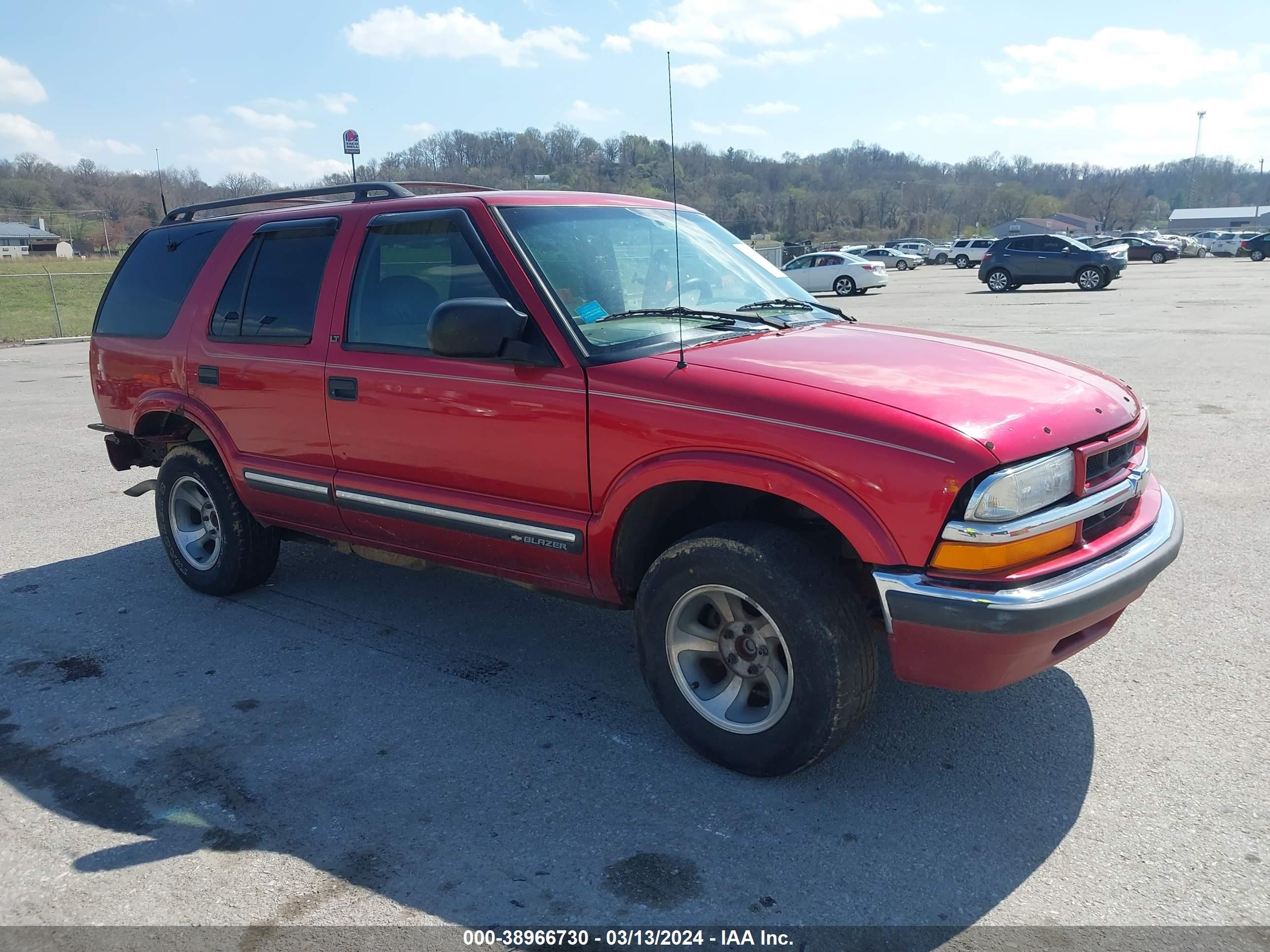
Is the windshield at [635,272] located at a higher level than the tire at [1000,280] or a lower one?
higher

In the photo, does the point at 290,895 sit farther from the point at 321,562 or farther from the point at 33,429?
the point at 33,429

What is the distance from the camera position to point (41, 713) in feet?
13.1

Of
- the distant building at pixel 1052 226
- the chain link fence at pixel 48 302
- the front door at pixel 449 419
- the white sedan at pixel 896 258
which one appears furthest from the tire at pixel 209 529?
the distant building at pixel 1052 226

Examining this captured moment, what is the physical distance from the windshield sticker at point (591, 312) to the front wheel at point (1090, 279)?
90.3ft

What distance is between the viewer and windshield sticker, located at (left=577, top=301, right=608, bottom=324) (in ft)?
12.0

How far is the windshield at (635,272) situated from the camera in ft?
12.1

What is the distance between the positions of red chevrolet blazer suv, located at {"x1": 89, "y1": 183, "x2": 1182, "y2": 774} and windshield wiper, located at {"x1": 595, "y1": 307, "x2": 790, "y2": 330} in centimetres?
2

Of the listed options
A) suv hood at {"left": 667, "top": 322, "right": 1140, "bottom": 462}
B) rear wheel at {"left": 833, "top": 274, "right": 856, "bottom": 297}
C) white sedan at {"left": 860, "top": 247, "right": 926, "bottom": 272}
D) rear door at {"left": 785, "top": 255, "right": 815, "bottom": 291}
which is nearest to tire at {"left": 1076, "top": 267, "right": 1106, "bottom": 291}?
rear wheel at {"left": 833, "top": 274, "right": 856, "bottom": 297}

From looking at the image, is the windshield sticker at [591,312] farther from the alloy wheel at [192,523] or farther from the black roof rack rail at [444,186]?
the alloy wheel at [192,523]

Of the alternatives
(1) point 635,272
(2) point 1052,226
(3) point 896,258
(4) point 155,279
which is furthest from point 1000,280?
(2) point 1052,226

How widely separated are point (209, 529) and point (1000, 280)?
2796 centimetres

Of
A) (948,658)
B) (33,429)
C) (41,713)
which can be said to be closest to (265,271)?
(41,713)

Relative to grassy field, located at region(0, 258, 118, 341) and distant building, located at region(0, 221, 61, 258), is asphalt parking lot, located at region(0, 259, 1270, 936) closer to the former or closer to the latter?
grassy field, located at region(0, 258, 118, 341)

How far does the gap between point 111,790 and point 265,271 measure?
8.35 feet
